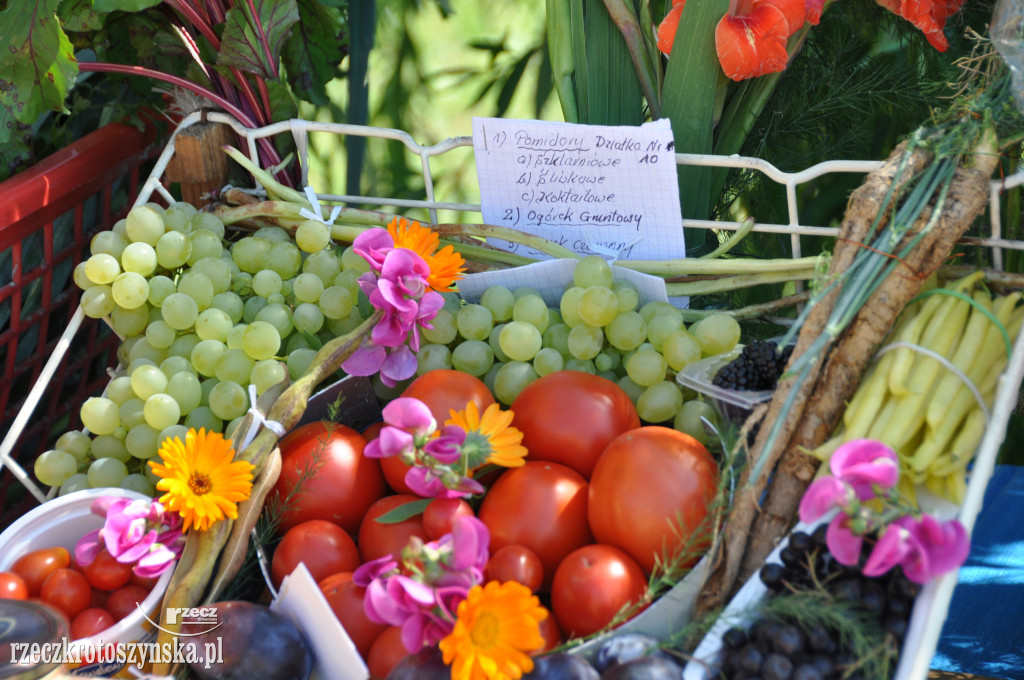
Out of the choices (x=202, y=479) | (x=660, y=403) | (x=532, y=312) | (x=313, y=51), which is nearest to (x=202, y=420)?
(x=202, y=479)

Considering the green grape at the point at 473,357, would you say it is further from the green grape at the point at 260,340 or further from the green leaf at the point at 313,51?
the green leaf at the point at 313,51

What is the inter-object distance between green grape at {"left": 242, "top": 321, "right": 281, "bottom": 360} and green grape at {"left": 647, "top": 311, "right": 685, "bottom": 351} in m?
0.38

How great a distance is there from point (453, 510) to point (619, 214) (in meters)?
0.42

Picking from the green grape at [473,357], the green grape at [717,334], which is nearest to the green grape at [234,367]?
the green grape at [473,357]

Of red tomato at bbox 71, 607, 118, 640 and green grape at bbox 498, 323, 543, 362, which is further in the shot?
green grape at bbox 498, 323, 543, 362

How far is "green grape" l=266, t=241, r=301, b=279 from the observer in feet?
2.80

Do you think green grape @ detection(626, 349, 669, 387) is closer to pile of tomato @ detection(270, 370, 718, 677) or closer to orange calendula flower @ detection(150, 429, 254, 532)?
pile of tomato @ detection(270, 370, 718, 677)

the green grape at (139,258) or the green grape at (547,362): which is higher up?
the green grape at (139,258)

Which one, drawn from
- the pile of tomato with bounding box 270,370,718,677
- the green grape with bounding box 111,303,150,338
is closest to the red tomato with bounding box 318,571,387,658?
the pile of tomato with bounding box 270,370,718,677

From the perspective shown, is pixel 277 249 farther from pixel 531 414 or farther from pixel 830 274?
pixel 830 274

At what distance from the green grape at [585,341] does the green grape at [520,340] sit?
0.11 ft

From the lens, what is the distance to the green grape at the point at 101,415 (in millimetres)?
757

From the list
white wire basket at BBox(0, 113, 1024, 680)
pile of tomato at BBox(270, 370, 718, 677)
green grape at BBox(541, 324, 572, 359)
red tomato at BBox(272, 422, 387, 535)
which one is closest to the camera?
white wire basket at BBox(0, 113, 1024, 680)

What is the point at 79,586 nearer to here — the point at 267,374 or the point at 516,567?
the point at 267,374
